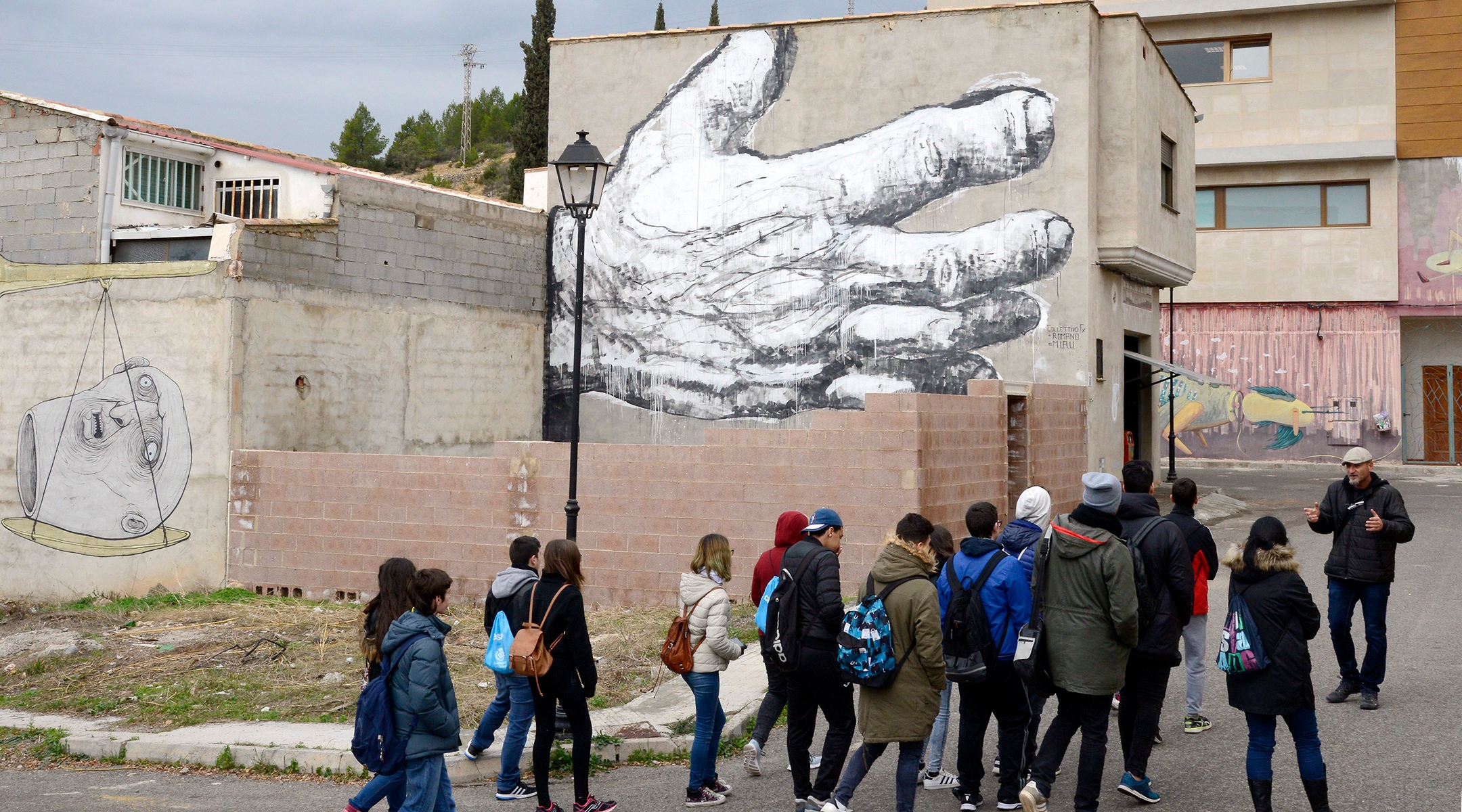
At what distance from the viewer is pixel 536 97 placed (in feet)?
163

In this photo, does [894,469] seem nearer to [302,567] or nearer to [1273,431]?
[302,567]

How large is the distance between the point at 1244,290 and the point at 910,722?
1156 inches

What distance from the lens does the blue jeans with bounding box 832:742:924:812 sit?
19.8 ft

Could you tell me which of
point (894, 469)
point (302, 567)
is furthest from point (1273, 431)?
point (302, 567)

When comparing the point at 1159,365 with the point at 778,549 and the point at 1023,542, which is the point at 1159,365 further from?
the point at 1023,542

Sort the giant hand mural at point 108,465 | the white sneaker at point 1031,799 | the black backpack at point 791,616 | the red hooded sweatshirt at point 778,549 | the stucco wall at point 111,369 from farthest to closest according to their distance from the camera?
the giant hand mural at point 108,465 → the stucco wall at point 111,369 → the red hooded sweatshirt at point 778,549 → the black backpack at point 791,616 → the white sneaker at point 1031,799

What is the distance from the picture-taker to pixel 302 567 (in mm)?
15000

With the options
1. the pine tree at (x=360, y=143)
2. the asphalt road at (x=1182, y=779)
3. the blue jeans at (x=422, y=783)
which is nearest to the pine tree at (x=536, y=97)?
the pine tree at (x=360, y=143)

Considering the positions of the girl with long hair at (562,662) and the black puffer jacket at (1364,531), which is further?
the black puffer jacket at (1364,531)

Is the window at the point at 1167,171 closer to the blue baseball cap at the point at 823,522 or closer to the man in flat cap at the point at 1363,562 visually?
the man in flat cap at the point at 1363,562

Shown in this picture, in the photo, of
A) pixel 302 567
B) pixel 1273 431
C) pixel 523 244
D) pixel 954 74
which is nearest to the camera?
pixel 302 567

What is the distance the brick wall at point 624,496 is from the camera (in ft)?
41.0

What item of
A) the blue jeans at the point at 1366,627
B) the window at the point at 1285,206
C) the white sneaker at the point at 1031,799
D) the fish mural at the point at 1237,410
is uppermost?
the window at the point at 1285,206

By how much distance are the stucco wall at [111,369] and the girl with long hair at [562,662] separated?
10255mm
